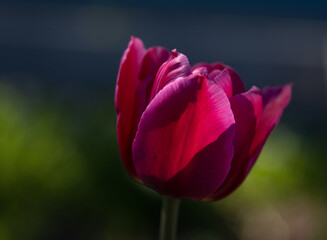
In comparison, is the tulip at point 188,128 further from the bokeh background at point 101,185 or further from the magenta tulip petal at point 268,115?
the bokeh background at point 101,185

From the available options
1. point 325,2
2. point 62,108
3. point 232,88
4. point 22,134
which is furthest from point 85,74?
point 232,88

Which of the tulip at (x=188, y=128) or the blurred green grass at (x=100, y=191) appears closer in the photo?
the tulip at (x=188, y=128)

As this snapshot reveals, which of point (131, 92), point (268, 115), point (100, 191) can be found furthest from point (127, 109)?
point (100, 191)

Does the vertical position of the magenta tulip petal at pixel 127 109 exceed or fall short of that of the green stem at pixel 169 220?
it exceeds it

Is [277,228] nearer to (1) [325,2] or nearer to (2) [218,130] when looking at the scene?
(2) [218,130]

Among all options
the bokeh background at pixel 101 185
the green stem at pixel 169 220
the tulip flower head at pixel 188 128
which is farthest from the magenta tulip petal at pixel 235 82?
the bokeh background at pixel 101 185

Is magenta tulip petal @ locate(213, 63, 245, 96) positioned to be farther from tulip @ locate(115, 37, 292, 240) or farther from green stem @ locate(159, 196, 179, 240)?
green stem @ locate(159, 196, 179, 240)

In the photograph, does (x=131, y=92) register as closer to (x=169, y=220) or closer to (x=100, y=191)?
(x=169, y=220)

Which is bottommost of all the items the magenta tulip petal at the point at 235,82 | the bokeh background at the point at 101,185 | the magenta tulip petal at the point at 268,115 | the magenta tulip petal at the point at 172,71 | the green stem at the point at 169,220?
the bokeh background at the point at 101,185
